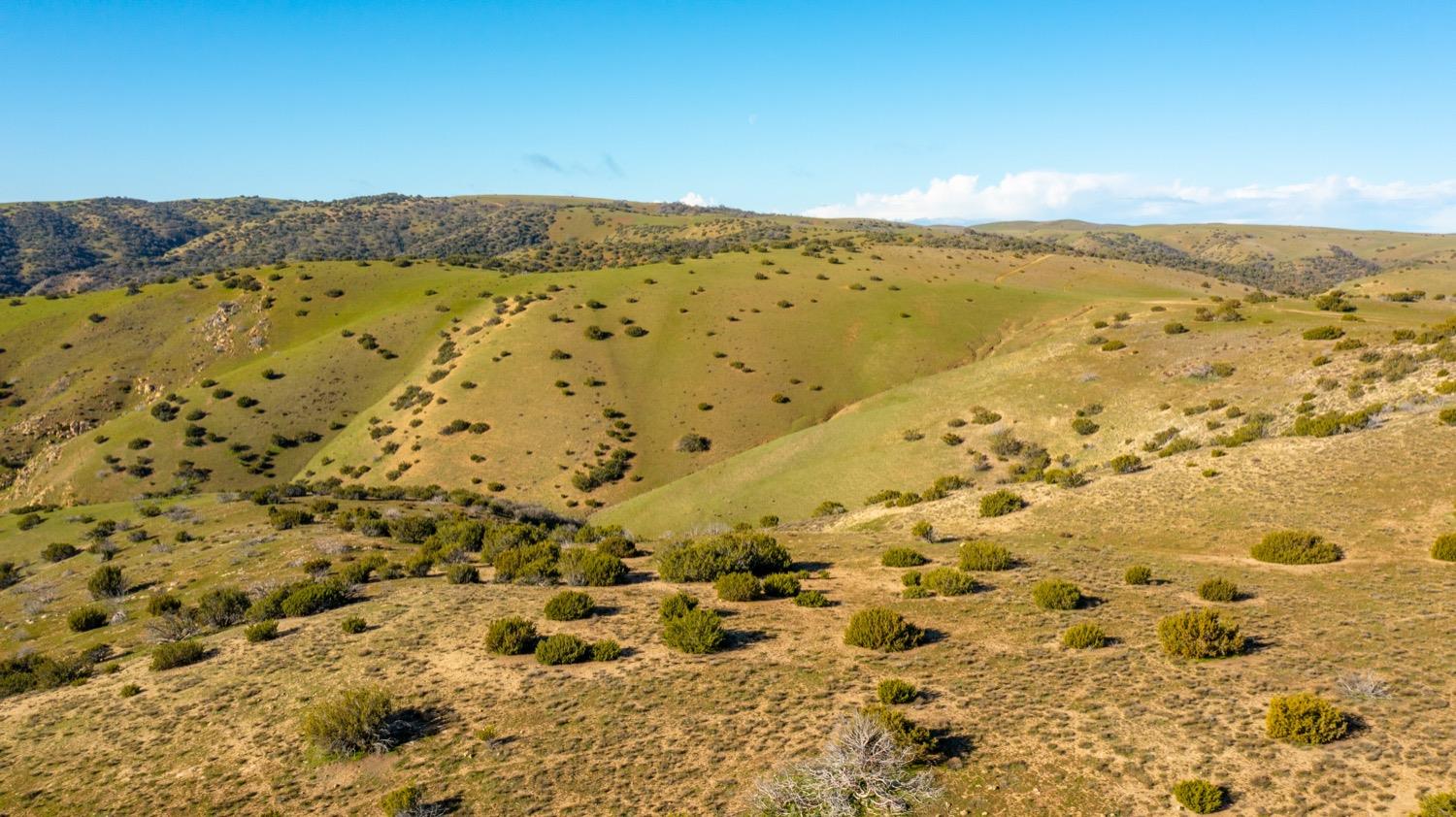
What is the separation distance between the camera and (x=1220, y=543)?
24703 millimetres

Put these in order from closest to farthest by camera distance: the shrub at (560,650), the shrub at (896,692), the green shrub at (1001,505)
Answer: the shrub at (896,692)
the shrub at (560,650)
the green shrub at (1001,505)

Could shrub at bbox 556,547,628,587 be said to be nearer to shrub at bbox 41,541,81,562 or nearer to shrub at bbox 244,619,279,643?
shrub at bbox 244,619,279,643

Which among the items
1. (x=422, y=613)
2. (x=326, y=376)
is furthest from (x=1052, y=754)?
(x=326, y=376)

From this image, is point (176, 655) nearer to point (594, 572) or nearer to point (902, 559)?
point (594, 572)

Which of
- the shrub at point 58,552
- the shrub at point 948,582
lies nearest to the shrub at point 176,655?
the shrub at point 948,582

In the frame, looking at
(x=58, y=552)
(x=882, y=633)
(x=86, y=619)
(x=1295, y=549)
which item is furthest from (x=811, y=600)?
(x=58, y=552)

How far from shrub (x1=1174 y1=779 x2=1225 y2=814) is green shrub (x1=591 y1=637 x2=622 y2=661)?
13.4 metres

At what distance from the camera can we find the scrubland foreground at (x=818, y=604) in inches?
497

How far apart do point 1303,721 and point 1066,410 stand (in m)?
43.8

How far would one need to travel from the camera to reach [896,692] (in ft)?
49.0

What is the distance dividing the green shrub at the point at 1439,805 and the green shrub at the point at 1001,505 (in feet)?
71.5

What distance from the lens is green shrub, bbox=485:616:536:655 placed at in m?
19.2

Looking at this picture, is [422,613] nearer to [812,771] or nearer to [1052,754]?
[812,771]

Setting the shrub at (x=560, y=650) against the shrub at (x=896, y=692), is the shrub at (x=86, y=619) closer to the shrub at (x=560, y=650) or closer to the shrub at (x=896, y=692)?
the shrub at (x=560, y=650)
